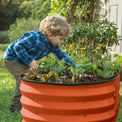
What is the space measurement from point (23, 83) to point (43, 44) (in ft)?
2.21

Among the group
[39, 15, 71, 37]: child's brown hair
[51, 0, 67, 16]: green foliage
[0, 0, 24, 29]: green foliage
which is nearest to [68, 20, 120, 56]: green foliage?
[51, 0, 67, 16]: green foliage

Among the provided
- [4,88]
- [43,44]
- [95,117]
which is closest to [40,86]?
[95,117]

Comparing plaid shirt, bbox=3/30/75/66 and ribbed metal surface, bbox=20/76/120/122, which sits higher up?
plaid shirt, bbox=3/30/75/66

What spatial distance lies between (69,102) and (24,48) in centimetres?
95

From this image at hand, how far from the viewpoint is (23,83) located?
197cm

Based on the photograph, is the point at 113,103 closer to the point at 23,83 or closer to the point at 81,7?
the point at 23,83

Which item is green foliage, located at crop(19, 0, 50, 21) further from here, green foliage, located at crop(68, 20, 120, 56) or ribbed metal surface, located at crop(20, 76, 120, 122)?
ribbed metal surface, located at crop(20, 76, 120, 122)

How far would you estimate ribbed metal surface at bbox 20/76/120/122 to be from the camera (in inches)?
68.7

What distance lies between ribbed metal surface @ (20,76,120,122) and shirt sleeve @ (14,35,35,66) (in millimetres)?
566

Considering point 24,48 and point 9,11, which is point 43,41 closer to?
point 24,48

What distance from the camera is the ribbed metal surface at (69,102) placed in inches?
68.7

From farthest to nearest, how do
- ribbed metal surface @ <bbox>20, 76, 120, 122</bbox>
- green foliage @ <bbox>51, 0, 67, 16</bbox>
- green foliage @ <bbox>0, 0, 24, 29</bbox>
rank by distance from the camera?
green foliage @ <bbox>0, 0, 24, 29</bbox> < green foliage @ <bbox>51, 0, 67, 16</bbox> < ribbed metal surface @ <bbox>20, 76, 120, 122</bbox>

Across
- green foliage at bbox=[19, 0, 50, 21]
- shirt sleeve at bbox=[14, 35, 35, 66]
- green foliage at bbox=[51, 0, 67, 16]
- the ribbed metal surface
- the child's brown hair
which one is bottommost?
the ribbed metal surface

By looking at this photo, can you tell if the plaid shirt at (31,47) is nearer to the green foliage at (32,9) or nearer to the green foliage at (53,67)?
the green foliage at (53,67)
